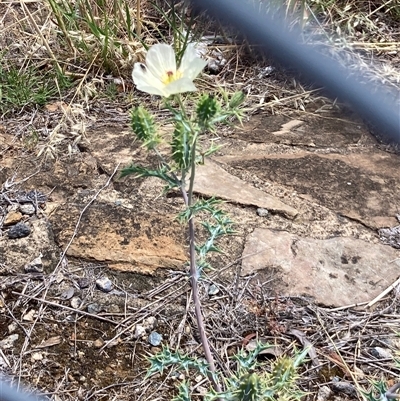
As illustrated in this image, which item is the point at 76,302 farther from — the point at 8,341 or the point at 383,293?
the point at 383,293

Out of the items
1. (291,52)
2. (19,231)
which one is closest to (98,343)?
(19,231)

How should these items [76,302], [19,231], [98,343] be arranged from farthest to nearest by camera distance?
[19,231], [76,302], [98,343]

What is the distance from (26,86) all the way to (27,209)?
895mm

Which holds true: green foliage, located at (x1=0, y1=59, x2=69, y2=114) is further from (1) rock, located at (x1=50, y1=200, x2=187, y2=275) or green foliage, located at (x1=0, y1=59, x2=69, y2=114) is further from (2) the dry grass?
(1) rock, located at (x1=50, y1=200, x2=187, y2=275)

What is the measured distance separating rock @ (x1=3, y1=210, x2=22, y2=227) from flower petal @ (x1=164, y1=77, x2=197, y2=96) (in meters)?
1.19

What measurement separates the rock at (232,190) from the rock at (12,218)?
0.65m

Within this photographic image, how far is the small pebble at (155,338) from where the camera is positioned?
5.31 ft

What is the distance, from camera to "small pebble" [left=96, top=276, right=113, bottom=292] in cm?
176

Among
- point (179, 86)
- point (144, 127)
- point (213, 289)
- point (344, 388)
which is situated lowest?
point (213, 289)

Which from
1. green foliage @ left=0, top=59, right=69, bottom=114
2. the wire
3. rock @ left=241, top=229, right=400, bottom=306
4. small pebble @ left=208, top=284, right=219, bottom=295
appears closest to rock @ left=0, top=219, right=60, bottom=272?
small pebble @ left=208, top=284, right=219, bottom=295

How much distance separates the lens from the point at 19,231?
1.94 meters

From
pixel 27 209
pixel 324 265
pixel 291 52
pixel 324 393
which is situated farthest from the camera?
pixel 27 209

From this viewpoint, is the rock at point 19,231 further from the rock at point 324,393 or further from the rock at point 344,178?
the rock at point 324,393

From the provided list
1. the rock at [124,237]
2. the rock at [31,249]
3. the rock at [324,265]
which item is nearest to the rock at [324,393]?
the rock at [324,265]
